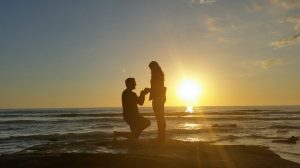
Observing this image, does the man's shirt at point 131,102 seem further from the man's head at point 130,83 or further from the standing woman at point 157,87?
the standing woman at point 157,87

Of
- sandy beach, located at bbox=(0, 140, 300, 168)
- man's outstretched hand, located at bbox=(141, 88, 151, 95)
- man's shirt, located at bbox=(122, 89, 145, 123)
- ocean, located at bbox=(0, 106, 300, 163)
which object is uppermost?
man's outstretched hand, located at bbox=(141, 88, 151, 95)

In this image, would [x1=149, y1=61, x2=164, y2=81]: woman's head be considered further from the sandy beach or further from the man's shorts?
the sandy beach

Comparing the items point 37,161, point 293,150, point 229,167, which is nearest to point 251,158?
point 229,167

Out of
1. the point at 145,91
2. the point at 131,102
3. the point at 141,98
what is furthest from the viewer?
the point at 131,102

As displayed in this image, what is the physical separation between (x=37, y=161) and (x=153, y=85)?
473 cm

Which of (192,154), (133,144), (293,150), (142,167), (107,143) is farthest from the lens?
(293,150)

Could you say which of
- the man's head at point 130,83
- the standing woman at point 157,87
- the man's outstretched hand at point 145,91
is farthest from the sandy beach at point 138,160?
the man's head at point 130,83

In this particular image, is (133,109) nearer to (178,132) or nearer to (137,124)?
(137,124)

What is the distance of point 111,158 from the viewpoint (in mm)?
8664

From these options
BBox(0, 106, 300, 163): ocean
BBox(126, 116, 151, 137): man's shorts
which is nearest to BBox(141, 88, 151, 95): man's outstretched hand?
BBox(126, 116, 151, 137): man's shorts

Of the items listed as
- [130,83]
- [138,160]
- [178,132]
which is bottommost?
[178,132]

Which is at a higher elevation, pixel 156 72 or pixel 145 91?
pixel 156 72

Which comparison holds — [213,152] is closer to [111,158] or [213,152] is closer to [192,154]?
[192,154]

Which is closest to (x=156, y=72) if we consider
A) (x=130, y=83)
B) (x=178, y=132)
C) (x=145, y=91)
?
(x=145, y=91)
